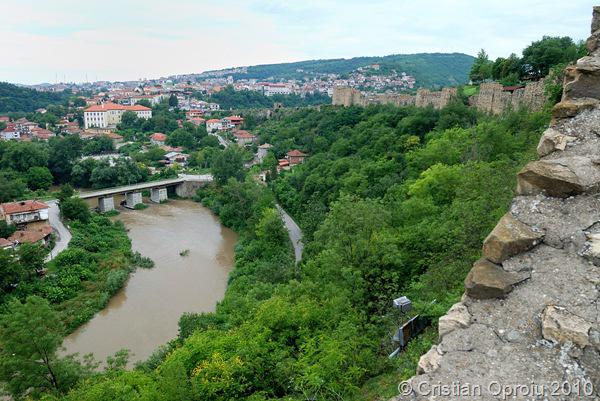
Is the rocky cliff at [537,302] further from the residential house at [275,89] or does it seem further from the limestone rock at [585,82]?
the residential house at [275,89]

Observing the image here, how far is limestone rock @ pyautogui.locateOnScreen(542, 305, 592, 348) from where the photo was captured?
10.3 ft

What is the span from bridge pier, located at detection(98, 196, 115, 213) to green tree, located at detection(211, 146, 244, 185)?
7173 mm

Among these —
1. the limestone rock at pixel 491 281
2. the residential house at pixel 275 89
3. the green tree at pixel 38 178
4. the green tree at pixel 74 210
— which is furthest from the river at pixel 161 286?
the residential house at pixel 275 89

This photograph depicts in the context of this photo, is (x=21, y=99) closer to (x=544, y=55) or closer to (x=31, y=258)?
(x=31, y=258)

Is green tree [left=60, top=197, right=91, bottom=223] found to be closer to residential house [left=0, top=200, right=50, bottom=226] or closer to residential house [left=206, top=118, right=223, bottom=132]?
residential house [left=0, top=200, right=50, bottom=226]

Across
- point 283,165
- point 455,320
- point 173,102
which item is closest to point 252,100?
point 173,102

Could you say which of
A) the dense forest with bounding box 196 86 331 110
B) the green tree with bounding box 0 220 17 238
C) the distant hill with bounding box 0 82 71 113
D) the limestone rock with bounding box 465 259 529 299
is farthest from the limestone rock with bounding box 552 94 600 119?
the distant hill with bounding box 0 82 71 113

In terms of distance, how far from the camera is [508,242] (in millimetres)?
3816

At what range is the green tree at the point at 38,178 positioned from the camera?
3275cm

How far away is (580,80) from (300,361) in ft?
16.0

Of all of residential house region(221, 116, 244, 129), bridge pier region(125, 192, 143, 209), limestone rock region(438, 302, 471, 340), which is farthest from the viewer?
residential house region(221, 116, 244, 129)

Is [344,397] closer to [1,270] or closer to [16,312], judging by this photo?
[16,312]

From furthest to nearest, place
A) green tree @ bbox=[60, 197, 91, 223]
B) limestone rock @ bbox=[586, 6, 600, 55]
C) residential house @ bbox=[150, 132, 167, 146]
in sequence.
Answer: residential house @ bbox=[150, 132, 167, 146]
green tree @ bbox=[60, 197, 91, 223]
limestone rock @ bbox=[586, 6, 600, 55]

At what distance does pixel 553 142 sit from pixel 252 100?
8127 cm
